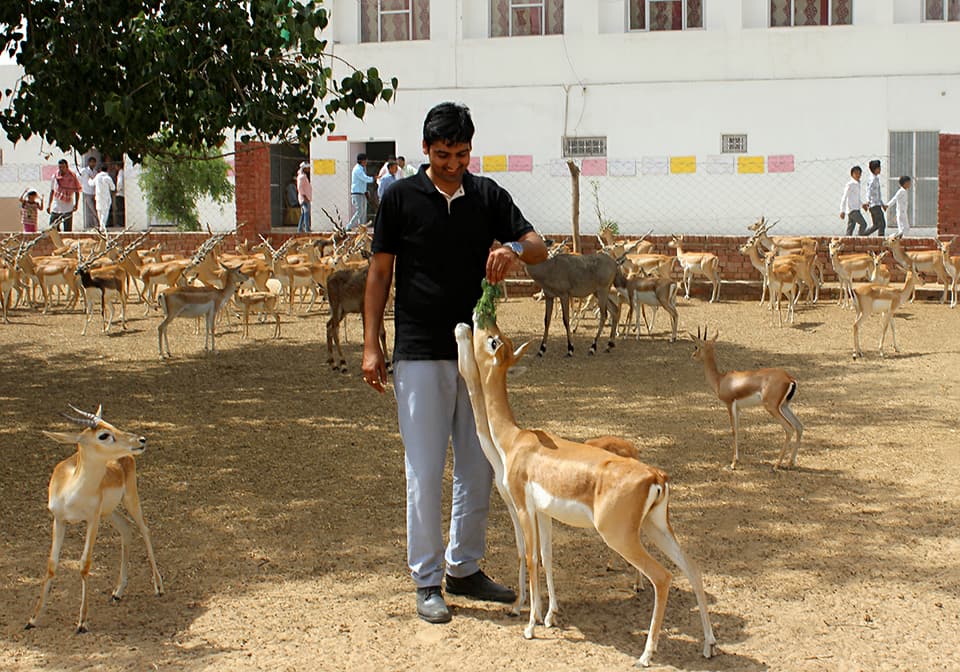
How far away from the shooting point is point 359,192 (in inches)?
1060

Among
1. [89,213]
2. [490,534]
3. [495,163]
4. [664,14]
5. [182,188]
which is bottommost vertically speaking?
[490,534]

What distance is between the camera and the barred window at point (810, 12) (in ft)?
86.6

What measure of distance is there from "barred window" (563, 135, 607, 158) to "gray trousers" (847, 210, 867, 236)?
5770mm

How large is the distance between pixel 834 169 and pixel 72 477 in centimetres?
2236

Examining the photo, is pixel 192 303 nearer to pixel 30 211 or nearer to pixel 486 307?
pixel 486 307

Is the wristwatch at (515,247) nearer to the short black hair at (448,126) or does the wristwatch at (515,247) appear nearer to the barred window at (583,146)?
the short black hair at (448,126)

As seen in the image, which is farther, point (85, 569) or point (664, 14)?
point (664, 14)

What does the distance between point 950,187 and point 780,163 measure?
453 cm

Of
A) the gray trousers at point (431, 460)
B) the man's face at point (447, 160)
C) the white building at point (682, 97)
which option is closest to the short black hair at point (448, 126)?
the man's face at point (447, 160)

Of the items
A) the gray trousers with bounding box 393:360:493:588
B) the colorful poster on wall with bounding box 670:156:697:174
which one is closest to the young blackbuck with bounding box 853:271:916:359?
the gray trousers with bounding box 393:360:493:588

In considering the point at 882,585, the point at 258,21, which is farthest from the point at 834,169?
→ the point at 882,585

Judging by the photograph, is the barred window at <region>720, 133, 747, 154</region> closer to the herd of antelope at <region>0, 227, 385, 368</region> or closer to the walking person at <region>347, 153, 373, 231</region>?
the walking person at <region>347, 153, 373, 231</region>

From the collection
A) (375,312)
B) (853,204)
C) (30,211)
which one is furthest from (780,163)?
(375,312)

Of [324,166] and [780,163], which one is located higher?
[324,166]
